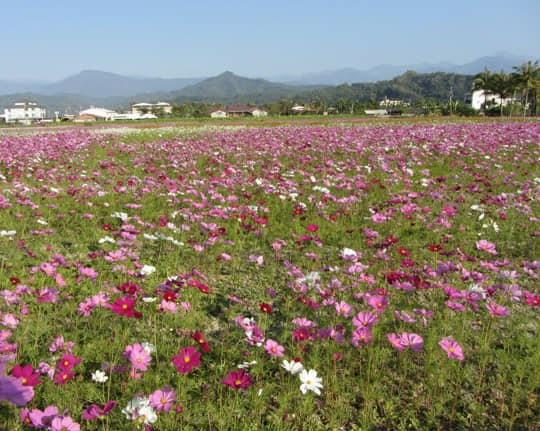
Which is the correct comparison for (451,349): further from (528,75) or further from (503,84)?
(503,84)

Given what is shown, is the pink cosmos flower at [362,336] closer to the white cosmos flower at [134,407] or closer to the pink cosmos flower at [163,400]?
the pink cosmos flower at [163,400]

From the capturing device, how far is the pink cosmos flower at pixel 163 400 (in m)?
1.62

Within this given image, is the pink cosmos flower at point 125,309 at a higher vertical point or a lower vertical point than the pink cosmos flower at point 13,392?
lower

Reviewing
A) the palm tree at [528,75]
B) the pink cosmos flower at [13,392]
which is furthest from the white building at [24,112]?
the pink cosmos flower at [13,392]

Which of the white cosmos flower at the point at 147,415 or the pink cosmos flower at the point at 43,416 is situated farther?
the white cosmos flower at the point at 147,415

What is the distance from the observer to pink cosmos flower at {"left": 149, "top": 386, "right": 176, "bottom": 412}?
162 cm

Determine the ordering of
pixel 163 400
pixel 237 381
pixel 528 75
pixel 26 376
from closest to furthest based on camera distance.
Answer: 1. pixel 26 376
2. pixel 163 400
3. pixel 237 381
4. pixel 528 75

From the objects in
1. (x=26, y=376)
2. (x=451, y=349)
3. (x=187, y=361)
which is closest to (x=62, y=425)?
(x=26, y=376)

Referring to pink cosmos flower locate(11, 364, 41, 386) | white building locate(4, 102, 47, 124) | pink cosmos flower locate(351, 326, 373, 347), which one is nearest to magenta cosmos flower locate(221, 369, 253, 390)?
pink cosmos flower locate(351, 326, 373, 347)

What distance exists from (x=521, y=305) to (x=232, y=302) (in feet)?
7.92

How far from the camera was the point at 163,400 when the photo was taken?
1673mm

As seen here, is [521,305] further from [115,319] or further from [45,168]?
[45,168]

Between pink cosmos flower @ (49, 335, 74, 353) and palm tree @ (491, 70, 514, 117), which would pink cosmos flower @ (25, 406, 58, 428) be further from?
palm tree @ (491, 70, 514, 117)

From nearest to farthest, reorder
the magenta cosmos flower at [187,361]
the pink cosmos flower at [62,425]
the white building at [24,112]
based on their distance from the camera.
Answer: the pink cosmos flower at [62,425] → the magenta cosmos flower at [187,361] → the white building at [24,112]
